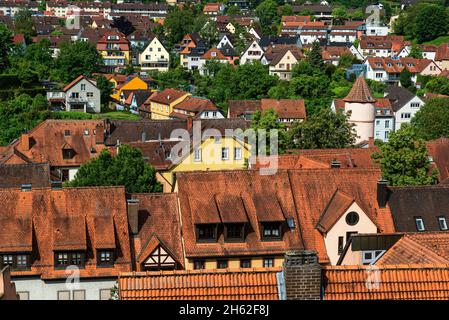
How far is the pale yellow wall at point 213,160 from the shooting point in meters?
46.5

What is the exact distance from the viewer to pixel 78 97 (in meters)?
93.3

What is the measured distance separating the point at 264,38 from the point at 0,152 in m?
92.6

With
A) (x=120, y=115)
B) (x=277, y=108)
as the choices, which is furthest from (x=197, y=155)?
(x=120, y=115)

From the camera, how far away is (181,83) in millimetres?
114000

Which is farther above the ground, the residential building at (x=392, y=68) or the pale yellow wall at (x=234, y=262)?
the residential building at (x=392, y=68)

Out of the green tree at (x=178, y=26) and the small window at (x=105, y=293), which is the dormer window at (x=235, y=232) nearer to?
the small window at (x=105, y=293)

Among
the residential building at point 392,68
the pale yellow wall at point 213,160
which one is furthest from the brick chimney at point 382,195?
the residential building at point 392,68

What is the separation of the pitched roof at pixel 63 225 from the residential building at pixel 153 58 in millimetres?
103956

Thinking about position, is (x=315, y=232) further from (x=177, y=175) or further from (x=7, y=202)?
(x=7, y=202)

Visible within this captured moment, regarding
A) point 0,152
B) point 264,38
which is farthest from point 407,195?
point 264,38

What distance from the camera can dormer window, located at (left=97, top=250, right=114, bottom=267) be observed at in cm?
2936

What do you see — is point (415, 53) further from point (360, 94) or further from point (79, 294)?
point (79, 294)

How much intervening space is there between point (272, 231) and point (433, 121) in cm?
4596
